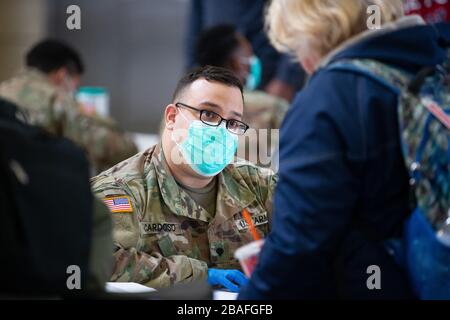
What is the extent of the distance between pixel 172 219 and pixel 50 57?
9.74ft

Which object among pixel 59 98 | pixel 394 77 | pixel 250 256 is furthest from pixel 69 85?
pixel 394 77

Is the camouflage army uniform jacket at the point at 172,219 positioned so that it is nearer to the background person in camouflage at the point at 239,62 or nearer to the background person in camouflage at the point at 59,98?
the background person in camouflage at the point at 239,62

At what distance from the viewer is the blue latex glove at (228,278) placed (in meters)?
2.34

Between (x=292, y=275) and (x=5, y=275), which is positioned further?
(x=292, y=275)

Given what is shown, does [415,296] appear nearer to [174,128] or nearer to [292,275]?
[292,275]

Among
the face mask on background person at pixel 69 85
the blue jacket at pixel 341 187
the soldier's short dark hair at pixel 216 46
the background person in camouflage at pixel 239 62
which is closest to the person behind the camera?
the blue jacket at pixel 341 187

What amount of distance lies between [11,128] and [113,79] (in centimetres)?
→ 717

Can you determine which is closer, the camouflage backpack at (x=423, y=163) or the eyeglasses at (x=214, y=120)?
the camouflage backpack at (x=423, y=163)

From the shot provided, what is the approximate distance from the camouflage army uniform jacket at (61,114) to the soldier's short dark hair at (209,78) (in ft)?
5.31

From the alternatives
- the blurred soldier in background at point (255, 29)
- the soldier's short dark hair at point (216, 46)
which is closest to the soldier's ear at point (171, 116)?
the soldier's short dark hair at point (216, 46)

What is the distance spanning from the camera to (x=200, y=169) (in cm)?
228

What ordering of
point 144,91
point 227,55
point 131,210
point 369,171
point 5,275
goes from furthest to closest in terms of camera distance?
point 144,91, point 227,55, point 131,210, point 369,171, point 5,275

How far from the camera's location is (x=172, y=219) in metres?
2.30
